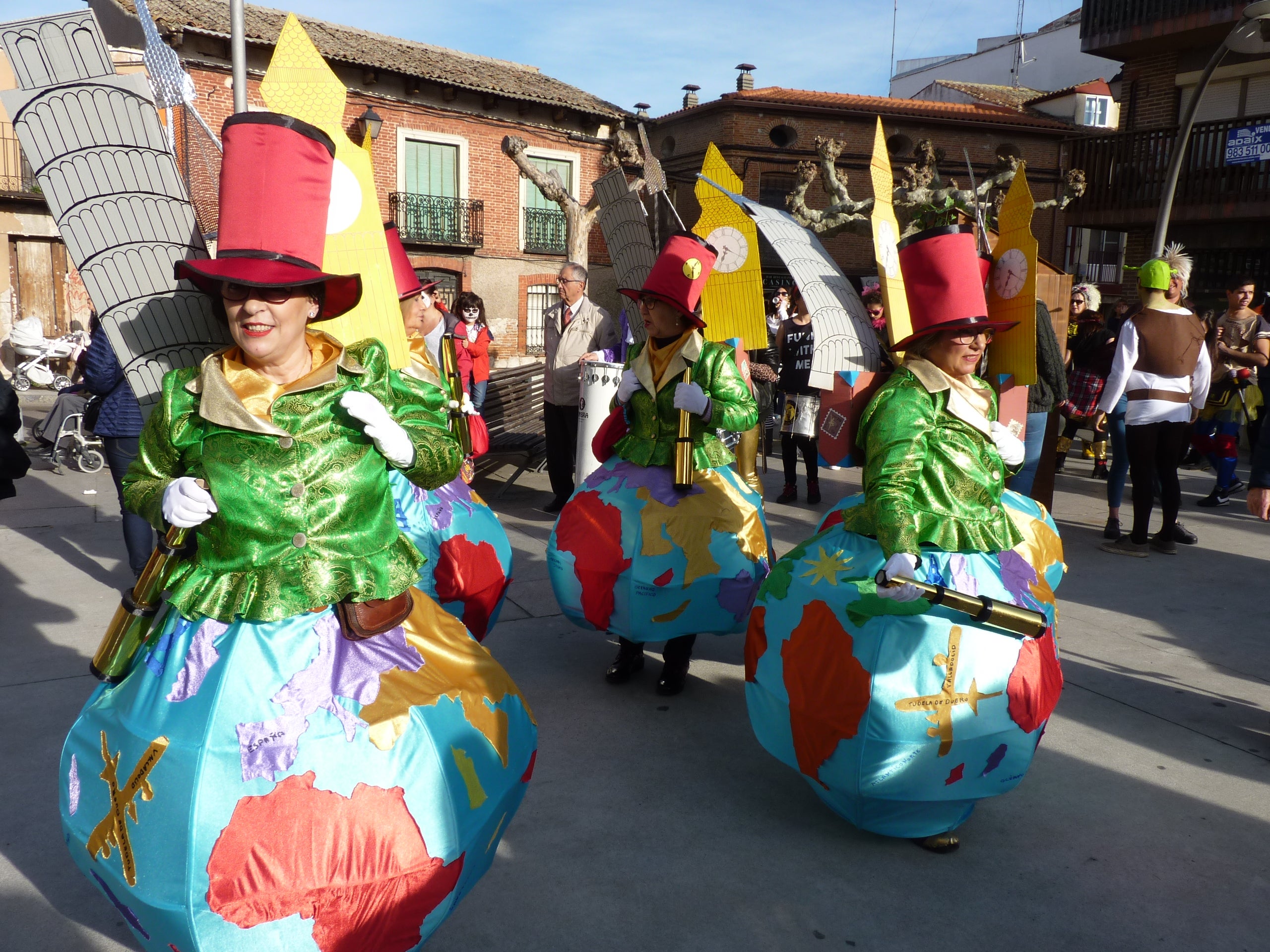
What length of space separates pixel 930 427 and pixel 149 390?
2.15 m

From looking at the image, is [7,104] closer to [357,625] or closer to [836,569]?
[357,625]

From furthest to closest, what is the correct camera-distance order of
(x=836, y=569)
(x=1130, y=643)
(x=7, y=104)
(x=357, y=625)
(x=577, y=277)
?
(x=577, y=277) → (x=1130, y=643) → (x=836, y=569) → (x=7, y=104) → (x=357, y=625)

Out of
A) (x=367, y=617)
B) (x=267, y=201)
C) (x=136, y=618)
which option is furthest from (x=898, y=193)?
(x=136, y=618)

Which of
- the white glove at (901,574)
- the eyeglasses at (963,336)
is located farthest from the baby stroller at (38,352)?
the white glove at (901,574)

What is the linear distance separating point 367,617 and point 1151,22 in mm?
21030

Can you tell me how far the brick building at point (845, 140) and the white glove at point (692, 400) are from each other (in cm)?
2340

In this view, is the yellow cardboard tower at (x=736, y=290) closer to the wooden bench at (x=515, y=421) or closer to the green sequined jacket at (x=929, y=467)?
the green sequined jacket at (x=929, y=467)

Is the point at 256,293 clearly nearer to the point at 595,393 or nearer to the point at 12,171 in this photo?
the point at 595,393

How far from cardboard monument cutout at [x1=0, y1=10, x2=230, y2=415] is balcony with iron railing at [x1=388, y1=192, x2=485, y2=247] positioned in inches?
886

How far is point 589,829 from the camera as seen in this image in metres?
3.26

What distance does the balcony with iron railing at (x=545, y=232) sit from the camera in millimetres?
26719

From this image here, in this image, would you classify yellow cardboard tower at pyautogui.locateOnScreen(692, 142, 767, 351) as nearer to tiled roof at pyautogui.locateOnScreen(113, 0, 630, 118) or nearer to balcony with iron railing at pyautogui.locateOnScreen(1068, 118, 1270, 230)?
balcony with iron railing at pyautogui.locateOnScreen(1068, 118, 1270, 230)

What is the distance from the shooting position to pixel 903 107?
2800cm

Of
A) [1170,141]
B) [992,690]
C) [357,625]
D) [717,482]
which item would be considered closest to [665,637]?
[717,482]
